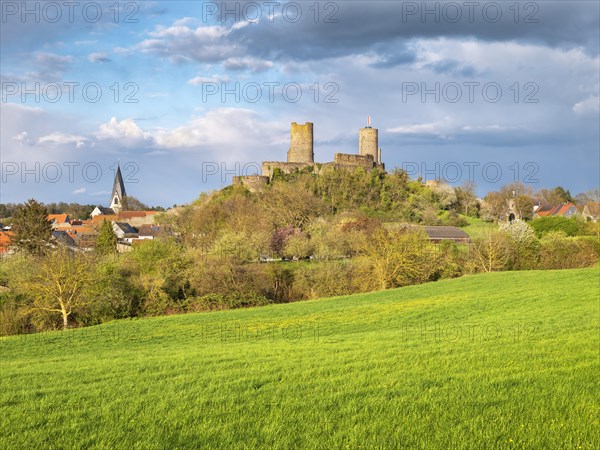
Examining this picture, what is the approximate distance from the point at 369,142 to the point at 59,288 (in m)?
59.4

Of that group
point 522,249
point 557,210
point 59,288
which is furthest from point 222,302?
point 557,210

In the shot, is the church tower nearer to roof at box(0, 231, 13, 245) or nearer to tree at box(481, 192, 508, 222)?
roof at box(0, 231, 13, 245)

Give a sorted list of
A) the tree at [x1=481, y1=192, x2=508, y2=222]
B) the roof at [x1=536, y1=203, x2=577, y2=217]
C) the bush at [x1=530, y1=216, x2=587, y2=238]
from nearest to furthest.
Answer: the bush at [x1=530, y1=216, x2=587, y2=238] < the tree at [x1=481, y1=192, x2=508, y2=222] < the roof at [x1=536, y1=203, x2=577, y2=217]

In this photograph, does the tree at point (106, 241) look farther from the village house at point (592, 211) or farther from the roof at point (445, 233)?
the village house at point (592, 211)

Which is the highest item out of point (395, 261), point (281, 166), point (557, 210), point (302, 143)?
point (302, 143)

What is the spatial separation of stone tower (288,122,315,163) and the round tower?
782cm

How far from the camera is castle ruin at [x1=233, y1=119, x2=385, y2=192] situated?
76125mm

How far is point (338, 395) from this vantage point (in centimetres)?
851

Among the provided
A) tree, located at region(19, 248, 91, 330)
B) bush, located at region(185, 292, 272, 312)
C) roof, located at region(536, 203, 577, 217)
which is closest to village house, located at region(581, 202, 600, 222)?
roof, located at region(536, 203, 577, 217)

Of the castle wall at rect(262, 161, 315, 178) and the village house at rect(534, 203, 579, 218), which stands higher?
the castle wall at rect(262, 161, 315, 178)

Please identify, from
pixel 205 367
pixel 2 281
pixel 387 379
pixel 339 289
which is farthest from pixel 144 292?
pixel 387 379

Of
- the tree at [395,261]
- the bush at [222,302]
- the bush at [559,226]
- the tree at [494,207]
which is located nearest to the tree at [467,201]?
the tree at [494,207]

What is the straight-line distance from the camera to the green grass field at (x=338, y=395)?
6727 mm

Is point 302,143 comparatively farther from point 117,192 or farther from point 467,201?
point 117,192
